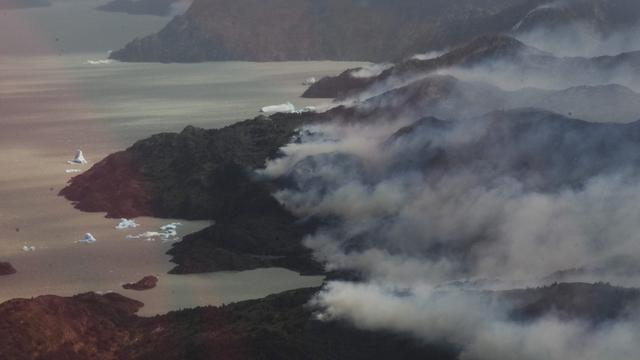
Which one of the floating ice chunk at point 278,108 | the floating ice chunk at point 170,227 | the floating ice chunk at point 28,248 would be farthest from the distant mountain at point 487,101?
the floating ice chunk at point 28,248

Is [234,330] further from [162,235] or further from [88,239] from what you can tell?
[88,239]

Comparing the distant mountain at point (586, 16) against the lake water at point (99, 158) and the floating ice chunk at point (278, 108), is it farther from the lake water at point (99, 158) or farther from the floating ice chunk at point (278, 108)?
the floating ice chunk at point (278, 108)

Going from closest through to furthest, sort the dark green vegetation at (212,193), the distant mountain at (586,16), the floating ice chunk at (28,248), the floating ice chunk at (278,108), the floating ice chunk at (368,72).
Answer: the dark green vegetation at (212,193) → the floating ice chunk at (28,248) → the floating ice chunk at (278,108) → the distant mountain at (586,16) → the floating ice chunk at (368,72)

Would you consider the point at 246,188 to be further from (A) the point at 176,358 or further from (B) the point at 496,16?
(B) the point at 496,16

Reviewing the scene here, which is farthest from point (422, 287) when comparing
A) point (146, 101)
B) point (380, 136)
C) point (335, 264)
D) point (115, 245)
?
point (146, 101)

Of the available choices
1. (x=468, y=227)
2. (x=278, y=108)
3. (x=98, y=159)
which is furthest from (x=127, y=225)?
(x=278, y=108)

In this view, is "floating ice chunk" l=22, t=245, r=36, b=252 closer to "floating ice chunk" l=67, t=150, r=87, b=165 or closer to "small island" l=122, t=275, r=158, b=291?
"small island" l=122, t=275, r=158, b=291

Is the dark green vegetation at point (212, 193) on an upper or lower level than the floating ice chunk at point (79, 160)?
upper
